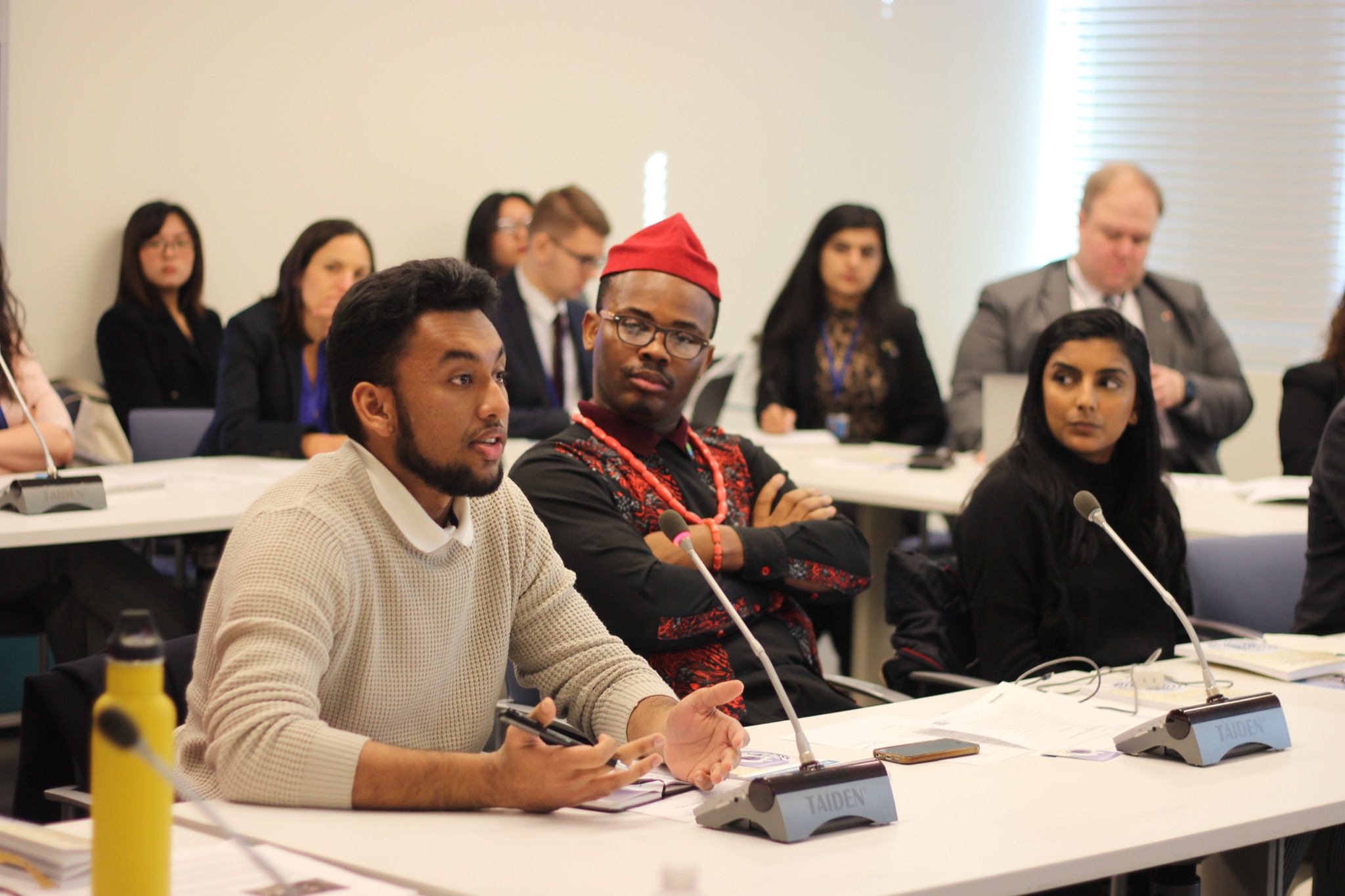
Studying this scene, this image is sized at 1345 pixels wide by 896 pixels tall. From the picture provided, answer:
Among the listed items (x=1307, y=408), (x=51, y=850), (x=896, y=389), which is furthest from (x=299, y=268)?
(x=1307, y=408)

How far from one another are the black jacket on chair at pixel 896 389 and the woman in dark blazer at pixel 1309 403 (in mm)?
1215

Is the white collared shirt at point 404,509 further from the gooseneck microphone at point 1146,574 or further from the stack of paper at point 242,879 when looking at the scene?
the gooseneck microphone at point 1146,574

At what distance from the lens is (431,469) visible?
1649 millimetres

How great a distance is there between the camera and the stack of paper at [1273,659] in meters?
2.21

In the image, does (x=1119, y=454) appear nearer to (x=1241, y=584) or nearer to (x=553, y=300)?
(x=1241, y=584)

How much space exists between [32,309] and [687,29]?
3183 millimetres

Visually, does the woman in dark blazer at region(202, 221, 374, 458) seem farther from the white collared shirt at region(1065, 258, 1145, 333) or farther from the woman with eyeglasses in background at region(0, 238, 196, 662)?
the white collared shirt at region(1065, 258, 1145, 333)

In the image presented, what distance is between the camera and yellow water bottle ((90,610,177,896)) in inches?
39.8

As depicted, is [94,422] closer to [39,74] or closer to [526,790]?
[39,74]

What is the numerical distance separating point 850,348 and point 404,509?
3582mm

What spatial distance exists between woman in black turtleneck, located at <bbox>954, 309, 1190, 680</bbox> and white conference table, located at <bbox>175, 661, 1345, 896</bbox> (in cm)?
82

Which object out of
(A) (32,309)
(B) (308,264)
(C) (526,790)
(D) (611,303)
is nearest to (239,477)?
(B) (308,264)

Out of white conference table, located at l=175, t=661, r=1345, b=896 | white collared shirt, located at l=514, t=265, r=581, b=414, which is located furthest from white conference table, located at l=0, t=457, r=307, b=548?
white conference table, located at l=175, t=661, r=1345, b=896

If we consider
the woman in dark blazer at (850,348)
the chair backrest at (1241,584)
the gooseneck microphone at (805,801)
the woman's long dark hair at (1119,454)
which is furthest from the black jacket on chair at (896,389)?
the gooseneck microphone at (805,801)
